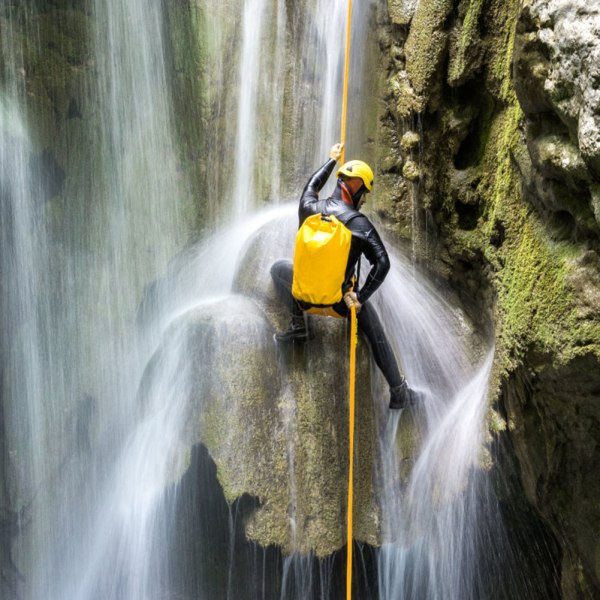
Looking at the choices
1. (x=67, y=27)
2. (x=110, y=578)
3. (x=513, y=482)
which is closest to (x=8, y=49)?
(x=67, y=27)

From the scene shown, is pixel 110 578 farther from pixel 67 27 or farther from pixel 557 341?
pixel 67 27

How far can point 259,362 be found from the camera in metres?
5.38

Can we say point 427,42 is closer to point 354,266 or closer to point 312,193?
point 312,193

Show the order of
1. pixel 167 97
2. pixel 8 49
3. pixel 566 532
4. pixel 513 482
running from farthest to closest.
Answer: pixel 167 97 < pixel 8 49 < pixel 513 482 < pixel 566 532

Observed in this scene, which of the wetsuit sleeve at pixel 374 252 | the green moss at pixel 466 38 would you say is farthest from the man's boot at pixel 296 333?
the green moss at pixel 466 38


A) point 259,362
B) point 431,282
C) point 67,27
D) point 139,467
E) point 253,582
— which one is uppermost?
point 67,27

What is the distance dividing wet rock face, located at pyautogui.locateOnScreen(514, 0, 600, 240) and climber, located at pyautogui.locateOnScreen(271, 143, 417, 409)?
1198 mm

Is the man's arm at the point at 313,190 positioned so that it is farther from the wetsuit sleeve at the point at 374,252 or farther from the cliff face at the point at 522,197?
the cliff face at the point at 522,197

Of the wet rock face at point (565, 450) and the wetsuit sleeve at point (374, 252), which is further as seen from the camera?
the wetsuit sleeve at point (374, 252)

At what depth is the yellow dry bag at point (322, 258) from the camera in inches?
173

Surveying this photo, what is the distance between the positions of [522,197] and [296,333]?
6.98 ft

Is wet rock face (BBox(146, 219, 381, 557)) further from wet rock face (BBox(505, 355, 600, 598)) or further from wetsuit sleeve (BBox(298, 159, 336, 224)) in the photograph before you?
wet rock face (BBox(505, 355, 600, 598))

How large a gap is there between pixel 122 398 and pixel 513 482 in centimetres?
384

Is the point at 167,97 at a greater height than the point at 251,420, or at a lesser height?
greater
